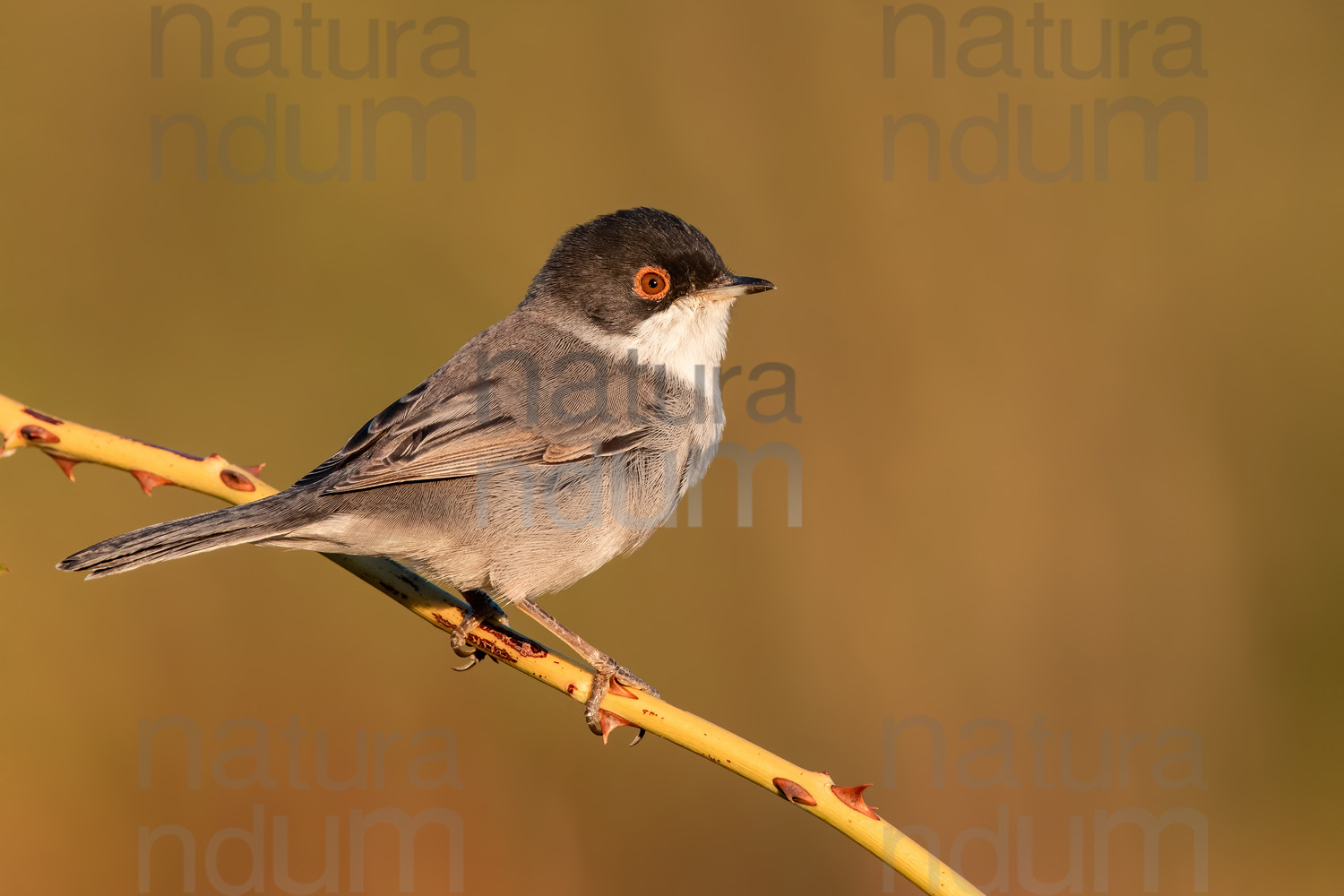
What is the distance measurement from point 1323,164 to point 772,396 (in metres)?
3.27

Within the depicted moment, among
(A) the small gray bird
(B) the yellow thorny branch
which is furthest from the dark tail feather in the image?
(B) the yellow thorny branch

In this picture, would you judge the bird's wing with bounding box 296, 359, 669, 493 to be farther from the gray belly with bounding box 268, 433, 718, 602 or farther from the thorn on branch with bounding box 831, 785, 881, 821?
the thorn on branch with bounding box 831, 785, 881, 821

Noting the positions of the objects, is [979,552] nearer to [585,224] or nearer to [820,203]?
[820,203]

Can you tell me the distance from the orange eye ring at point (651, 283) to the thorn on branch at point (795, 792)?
2.26m

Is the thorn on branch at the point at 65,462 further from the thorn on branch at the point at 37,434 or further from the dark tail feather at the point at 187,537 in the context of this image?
the dark tail feather at the point at 187,537

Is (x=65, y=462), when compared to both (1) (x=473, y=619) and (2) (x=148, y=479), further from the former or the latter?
(1) (x=473, y=619)

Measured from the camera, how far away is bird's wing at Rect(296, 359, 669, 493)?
3.41 m

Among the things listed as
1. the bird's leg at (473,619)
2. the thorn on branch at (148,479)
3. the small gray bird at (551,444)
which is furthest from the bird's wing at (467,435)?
the thorn on branch at (148,479)

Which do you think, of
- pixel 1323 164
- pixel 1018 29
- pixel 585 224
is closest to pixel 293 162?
pixel 585 224

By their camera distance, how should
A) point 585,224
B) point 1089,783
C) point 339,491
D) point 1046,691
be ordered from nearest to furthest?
point 339,491, point 585,224, point 1089,783, point 1046,691

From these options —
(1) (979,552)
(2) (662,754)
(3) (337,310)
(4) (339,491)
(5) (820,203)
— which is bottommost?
(2) (662,754)

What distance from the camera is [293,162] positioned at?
199 inches

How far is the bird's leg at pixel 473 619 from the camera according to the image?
129 inches

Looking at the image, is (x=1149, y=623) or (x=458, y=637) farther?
(x=1149, y=623)
